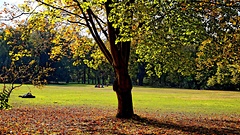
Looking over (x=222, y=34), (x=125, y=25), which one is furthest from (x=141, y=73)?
(x=125, y=25)

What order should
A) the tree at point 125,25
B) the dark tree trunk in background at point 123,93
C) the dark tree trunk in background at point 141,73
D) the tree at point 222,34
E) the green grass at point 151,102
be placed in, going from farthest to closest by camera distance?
the dark tree trunk in background at point 141,73 → the green grass at point 151,102 → the dark tree trunk in background at point 123,93 → the tree at point 222,34 → the tree at point 125,25

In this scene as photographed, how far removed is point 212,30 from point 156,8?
4221 millimetres

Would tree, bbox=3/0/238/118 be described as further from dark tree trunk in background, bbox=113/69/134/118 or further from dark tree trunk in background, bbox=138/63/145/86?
dark tree trunk in background, bbox=138/63/145/86

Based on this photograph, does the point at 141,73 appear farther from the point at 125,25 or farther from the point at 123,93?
the point at 125,25

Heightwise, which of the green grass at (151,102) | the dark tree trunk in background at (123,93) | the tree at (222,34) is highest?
the tree at (222,34)

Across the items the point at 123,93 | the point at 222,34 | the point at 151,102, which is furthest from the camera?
the point at 151,102

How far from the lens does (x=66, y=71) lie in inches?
4254

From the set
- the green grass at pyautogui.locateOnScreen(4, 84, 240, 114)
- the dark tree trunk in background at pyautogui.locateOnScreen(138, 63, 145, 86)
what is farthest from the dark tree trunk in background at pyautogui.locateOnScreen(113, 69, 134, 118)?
the dark tree trunk in background at pyautogui.locateOnScreen(138, 63, 145, 86)

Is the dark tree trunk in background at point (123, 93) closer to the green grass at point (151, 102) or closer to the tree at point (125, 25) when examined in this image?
the tree at point (125, 25)

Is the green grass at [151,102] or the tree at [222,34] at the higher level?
the tree at [222,34]

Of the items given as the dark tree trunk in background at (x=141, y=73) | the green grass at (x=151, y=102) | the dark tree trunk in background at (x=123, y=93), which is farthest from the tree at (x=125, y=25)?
the dark tree trunk in background at (x=141, y=73)

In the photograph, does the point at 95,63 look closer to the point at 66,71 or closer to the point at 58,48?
the point at 58,48

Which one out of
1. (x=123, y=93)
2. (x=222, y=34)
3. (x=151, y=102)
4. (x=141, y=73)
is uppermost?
(x=222, y=34)

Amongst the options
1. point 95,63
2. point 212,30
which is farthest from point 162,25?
point 95,63
